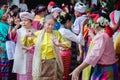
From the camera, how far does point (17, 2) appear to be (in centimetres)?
1148

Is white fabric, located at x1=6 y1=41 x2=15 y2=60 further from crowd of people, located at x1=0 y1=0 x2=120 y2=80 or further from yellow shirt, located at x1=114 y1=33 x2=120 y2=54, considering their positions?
yellow shirt, located at x1=114 y1=33 x2=120 y2=54

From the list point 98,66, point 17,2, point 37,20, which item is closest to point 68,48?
point 37,20

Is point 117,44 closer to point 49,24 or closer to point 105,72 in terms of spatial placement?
point 105,72

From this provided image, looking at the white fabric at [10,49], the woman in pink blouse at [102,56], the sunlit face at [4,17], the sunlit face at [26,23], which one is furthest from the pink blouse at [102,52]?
the sunlit face at [4,17]

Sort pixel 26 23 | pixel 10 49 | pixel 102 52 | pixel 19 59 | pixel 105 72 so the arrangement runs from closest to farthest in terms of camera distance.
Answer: pixel 102 52 < pixel 105 72 < pixel 26 23 < pixel 19 59 < pixel 10 49

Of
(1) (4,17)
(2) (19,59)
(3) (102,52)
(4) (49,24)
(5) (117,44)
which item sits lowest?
(2) (19,59)

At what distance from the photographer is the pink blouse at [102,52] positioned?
4492mm

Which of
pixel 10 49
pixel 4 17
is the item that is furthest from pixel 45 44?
pixel 4 17

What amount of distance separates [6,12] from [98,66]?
3167 millimetres

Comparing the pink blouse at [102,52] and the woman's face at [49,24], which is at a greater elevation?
the woman's face at [49,24]

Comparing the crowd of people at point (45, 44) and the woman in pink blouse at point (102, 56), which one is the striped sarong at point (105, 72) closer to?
the woman in pink blouse at point (102, 56)

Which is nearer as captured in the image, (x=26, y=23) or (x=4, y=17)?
(x=26, y=23)

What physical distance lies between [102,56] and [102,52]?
9cm

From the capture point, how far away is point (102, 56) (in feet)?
15.1
